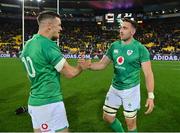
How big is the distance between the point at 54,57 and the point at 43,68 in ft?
0.74

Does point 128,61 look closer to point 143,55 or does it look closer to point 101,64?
point 143,55

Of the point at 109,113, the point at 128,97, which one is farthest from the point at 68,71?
the point at 109,113

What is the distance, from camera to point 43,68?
5066 mm

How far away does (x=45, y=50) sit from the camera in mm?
4996

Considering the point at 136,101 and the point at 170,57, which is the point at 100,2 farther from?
the point at 136,101

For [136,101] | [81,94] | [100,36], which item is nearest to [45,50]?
[136,101]

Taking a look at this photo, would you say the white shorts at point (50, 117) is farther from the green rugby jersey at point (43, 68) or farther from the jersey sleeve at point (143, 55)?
the jersey sleeve at point (143, 55)

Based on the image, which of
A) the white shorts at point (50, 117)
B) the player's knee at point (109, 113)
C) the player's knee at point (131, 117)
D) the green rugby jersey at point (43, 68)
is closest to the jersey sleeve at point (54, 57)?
the green rugby jersey at point (43, 68)

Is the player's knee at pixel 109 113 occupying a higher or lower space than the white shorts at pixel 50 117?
lower

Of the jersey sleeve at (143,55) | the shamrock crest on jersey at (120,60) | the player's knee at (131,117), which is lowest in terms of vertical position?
the player's knee at (131,117)

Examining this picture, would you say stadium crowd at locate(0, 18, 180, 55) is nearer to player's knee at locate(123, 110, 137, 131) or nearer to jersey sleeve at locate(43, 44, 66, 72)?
player's knee at locate(123, 110, 137, 131)

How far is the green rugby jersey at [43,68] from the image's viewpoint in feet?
16.5

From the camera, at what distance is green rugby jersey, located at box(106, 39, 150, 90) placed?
7.09 metres

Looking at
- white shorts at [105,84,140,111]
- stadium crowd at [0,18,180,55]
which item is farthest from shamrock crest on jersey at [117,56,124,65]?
stadium crowd at [0,18,180,55]
